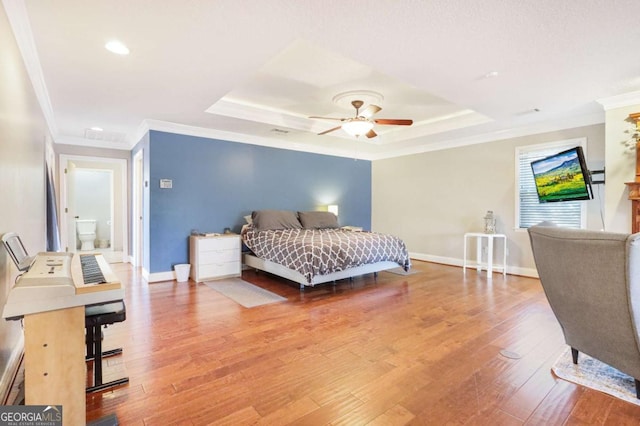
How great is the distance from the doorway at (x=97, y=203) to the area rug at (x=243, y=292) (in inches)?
119

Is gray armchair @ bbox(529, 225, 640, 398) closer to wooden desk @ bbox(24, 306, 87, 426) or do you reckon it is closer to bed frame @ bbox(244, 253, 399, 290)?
bed frame @ bbox(244, 253, 399, 290)

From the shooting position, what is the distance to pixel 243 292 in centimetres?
402

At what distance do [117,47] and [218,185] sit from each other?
2.87 meters

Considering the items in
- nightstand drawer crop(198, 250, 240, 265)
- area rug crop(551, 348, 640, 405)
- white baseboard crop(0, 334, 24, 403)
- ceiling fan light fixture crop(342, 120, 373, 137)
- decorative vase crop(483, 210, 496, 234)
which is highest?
ceiling fan light fixture crop(342, 120, 373, 137)

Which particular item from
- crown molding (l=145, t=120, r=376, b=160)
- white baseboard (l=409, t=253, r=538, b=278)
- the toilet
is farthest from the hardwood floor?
the toilet

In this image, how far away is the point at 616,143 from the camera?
357cm

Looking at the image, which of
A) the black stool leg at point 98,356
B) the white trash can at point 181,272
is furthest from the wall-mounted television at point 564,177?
the white trash can at point 181,272

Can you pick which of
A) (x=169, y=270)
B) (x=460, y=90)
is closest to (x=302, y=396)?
(x=460, y=90)

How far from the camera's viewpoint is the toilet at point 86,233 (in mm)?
7519

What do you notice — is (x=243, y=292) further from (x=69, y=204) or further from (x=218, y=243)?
(x=69, y=204)

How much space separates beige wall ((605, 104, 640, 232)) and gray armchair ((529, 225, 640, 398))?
7.77 ft

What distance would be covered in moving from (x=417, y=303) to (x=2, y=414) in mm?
3337

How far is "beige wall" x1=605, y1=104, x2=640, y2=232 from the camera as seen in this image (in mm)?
3496

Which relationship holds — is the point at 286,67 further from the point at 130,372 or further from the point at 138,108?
the point at 130,372
